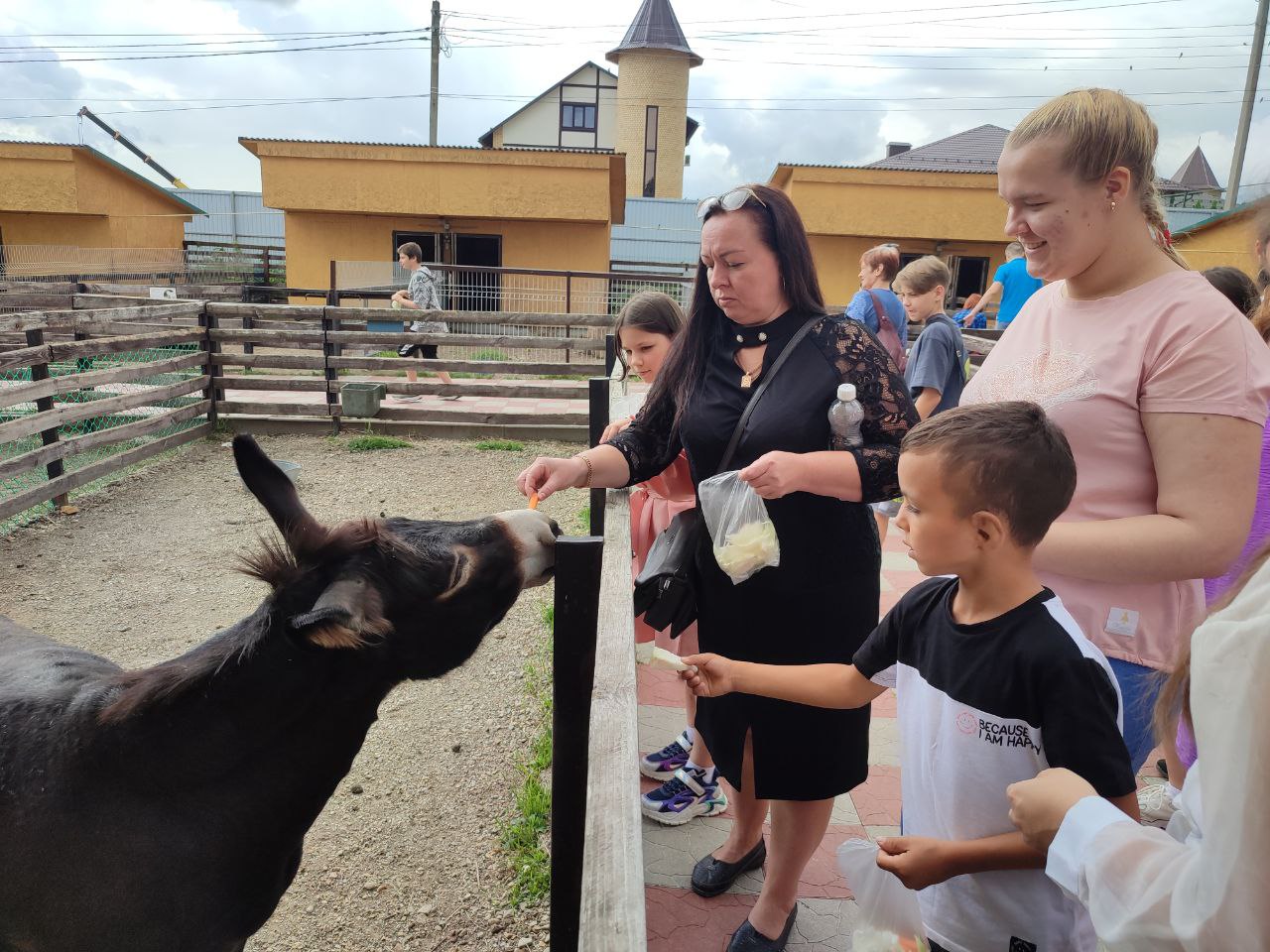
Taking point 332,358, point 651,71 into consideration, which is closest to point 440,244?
point 332,358

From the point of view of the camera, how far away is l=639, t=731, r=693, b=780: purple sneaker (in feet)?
10.9

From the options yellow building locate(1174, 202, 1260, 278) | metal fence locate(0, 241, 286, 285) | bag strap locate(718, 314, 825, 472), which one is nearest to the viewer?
bag strap locate(718, 314, 825, 472)

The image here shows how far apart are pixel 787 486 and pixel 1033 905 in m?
0.94

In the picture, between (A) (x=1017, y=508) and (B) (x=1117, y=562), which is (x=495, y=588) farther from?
(B) (x=1117, y=562)

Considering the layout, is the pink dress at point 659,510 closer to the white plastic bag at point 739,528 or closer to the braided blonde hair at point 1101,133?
the white plastic bag at point 739,528

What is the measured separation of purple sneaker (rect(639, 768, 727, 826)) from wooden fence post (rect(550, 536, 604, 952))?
1.05 meters

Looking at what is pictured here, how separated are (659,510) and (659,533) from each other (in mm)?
177

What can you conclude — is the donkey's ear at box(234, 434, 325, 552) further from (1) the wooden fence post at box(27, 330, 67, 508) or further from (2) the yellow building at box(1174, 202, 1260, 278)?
(2) the yellow building at box(1174, 202, 1260, 278)

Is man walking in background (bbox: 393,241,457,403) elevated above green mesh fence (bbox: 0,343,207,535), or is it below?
above

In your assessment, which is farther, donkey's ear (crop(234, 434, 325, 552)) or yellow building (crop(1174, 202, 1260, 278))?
yellow building (crop(1174, 202, 1260, 278))

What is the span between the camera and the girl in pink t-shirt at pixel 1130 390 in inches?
60.0

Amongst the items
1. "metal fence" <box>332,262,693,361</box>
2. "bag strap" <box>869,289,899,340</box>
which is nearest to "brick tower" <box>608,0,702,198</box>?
"metal fence" <box>332,262,693,361</box>

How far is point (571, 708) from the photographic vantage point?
1.90 m

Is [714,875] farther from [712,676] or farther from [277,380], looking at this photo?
[277,380]
